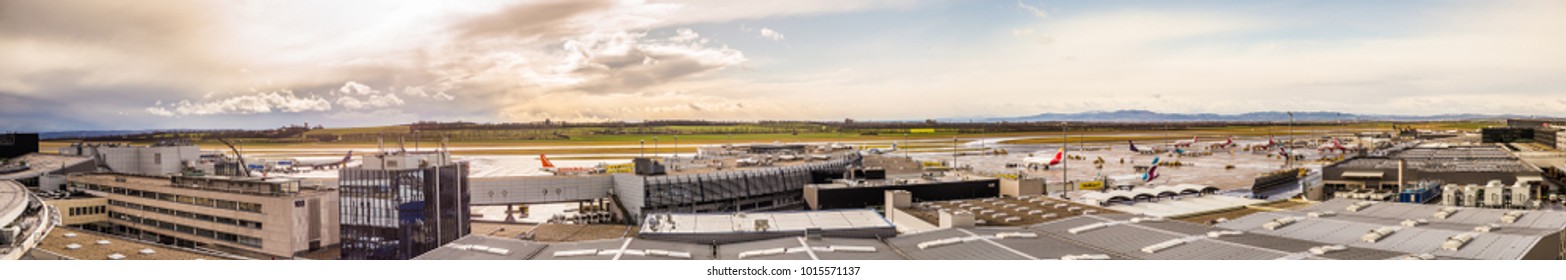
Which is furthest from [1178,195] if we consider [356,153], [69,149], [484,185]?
[69,149]

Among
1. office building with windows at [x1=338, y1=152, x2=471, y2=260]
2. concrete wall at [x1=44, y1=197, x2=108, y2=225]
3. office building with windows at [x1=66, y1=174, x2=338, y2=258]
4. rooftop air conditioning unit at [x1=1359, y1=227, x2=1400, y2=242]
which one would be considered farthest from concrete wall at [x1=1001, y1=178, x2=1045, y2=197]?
concrete wall at [x1=44, y1=197, x2=108, y2=225]

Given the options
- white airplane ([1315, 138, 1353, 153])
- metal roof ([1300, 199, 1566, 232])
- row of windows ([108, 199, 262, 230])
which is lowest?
row of windows ([108, 199, 262, 230])

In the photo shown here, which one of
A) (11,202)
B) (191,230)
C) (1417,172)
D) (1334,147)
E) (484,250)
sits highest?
(1334,147)

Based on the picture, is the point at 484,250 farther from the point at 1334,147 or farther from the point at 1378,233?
the point at 1334,147

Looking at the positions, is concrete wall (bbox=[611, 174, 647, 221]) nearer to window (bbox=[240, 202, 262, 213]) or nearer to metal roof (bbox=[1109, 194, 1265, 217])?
window (bbox=[240, 202, 262, 213])

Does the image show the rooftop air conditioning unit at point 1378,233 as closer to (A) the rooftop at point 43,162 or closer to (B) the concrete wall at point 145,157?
(B) the concrete wall at point 145,157

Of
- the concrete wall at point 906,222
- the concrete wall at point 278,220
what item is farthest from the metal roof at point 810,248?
the concrete wall at point 278,220

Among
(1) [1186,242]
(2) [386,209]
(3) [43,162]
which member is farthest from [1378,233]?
(3) [43,162]
